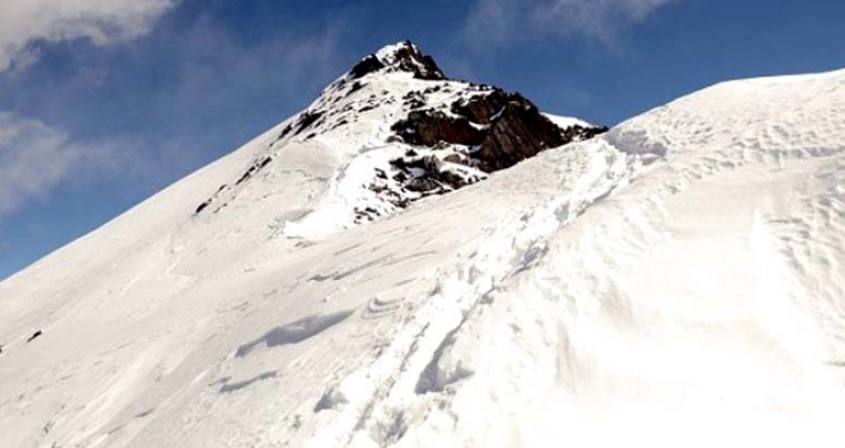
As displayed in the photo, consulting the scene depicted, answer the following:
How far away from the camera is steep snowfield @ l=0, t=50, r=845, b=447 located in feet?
28.3

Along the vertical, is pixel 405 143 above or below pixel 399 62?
below

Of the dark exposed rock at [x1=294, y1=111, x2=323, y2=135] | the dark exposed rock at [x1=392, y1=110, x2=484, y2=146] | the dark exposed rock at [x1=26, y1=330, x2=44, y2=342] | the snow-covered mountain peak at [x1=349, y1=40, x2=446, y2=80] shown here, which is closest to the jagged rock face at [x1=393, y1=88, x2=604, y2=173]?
the dark exposed rock at [x1=392, y1=110, x2=484, y2=146]

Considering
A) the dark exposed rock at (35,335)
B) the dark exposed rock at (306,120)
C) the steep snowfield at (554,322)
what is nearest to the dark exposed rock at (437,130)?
the dark exposed rock at (306,120)

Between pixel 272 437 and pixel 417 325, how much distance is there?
3.00 metres

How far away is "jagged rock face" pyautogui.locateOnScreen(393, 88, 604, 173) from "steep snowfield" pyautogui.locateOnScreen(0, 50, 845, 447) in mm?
20269

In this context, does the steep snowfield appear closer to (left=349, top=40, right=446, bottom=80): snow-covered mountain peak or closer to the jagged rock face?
the jagged rock face

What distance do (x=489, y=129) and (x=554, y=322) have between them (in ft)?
112

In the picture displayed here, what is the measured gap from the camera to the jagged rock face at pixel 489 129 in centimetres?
4184

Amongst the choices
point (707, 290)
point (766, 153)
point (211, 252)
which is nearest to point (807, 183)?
point (766, 153)

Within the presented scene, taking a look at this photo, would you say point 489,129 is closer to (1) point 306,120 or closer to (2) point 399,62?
(1) point 306,120

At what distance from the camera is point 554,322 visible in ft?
33.2

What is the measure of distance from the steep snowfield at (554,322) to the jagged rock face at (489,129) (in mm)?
20269

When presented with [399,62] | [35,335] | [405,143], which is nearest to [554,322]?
[35,335]

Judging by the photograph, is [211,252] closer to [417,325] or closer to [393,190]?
[393,190]
